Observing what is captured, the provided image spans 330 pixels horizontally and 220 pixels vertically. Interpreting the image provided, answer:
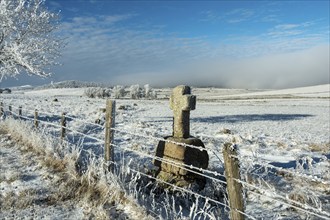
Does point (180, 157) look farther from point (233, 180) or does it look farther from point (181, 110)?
point (233, 180)

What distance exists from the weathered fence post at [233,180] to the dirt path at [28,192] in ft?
8.44

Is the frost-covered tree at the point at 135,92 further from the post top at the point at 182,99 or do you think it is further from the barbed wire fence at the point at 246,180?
the post top at the point at 182,99

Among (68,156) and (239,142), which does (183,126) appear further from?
(239,142)

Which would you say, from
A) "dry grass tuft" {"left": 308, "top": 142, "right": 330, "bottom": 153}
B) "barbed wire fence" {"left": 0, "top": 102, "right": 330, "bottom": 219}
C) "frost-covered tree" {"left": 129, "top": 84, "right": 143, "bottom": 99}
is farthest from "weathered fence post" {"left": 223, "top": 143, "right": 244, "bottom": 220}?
"frost-covered tree" {"left": 129, "top": 84, "right": 143, "bottom": 99}

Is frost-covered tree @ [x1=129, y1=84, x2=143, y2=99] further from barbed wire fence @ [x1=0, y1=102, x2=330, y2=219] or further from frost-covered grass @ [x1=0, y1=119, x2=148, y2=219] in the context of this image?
frost-covered grass @ [x1=0, y1=119, x2=148, y2=219]

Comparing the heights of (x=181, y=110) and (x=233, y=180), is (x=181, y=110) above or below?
above

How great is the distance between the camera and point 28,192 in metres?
6.69

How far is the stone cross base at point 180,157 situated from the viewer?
7.34 m

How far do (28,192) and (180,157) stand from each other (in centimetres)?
281

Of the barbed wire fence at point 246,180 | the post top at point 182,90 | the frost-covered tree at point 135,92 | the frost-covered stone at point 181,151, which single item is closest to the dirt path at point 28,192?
the barbed wire fence at point 246,180

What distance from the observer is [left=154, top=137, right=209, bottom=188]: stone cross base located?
24.1ft

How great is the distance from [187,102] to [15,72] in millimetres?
19037

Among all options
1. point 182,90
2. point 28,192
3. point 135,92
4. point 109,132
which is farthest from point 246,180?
point 135,92

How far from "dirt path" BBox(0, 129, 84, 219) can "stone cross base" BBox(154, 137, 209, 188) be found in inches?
81.1
